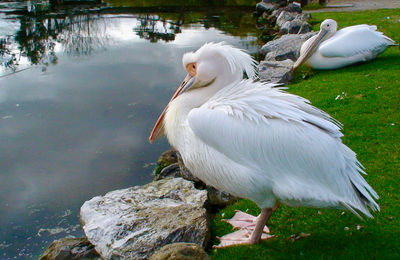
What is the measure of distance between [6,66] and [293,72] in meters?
6.30

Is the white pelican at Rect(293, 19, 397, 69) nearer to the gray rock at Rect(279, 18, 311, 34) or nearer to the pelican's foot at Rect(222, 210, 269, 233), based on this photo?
the gray rock at Rect(279, 18, 311, 34)

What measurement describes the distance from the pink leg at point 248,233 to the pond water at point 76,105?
1.61m

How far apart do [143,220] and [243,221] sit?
0.86m

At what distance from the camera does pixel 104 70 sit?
8977 mm

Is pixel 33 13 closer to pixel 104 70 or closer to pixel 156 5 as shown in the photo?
pixel 156 5

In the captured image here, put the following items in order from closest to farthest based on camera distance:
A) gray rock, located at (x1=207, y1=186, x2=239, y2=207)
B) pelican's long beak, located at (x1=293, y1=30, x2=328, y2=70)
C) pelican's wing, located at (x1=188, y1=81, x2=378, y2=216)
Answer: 1. pelican's wing, located at (x1=188, y1=81, x2=378, y2=216)
2. gray rock, located at (x1=207, y1=186, x2=239, y2=207)
3. pelican's long beak, located at (x1=293, y1=30, x2=328, y2=70)

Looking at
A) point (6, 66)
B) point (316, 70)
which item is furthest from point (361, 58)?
point (6, 66)

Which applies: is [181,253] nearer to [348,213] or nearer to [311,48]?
[348,213]

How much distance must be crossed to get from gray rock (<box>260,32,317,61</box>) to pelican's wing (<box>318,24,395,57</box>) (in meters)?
1.09

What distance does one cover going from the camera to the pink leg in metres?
3.13

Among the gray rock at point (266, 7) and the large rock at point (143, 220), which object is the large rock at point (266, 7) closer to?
the gray rock at point (266, 7)

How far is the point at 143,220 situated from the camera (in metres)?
3.38

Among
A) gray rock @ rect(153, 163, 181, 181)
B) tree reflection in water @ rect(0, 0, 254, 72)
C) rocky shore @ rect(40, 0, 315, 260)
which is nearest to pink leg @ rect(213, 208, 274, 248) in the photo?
rocky shore @ rect(40, 0, 315, 260)

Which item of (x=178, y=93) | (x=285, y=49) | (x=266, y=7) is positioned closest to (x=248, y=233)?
(x=178, y=93)
